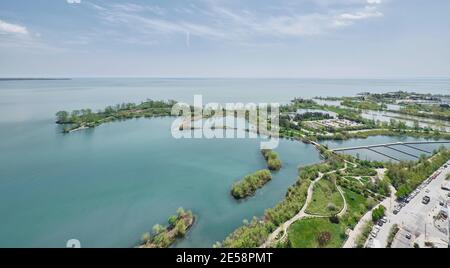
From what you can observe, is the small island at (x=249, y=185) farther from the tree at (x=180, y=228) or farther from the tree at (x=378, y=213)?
the tree at (x=378, y=213)

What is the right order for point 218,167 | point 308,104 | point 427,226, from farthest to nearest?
point 308,104 → point 218,167 → point 427,226

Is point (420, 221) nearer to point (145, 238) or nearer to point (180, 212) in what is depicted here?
point (180, 212)

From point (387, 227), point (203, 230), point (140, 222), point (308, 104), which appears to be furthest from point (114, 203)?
point (308, 104)

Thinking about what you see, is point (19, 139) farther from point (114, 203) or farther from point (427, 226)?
point (427, 226)

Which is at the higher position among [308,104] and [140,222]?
[308,104]

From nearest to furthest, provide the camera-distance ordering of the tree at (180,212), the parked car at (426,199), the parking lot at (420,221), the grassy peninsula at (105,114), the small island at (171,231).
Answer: the parking lot at (420,221) → the small island at (171,231) → the tree at (180,212) → the parked car at (426,199) → the grassy peninsula at (105,114)

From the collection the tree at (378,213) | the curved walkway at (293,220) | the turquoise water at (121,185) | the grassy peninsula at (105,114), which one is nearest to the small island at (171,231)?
the turquoise water at (121,185)
